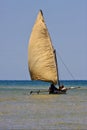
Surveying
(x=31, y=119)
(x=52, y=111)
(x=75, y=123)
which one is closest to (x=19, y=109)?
(x=52, y=111)

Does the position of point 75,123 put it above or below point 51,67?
above

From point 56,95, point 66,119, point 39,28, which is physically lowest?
point 56,95

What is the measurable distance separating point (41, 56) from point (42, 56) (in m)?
0.12

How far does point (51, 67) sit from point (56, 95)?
511cm

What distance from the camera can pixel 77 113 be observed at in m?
35.0

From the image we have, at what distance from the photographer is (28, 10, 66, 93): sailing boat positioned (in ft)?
195

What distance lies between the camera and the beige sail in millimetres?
59469

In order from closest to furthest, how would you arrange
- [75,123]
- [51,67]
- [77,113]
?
1. [75,123]
2. [77,113]
3. [51,67]

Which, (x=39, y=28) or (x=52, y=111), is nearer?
(x=52, y=111)

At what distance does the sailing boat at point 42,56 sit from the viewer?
59375mm

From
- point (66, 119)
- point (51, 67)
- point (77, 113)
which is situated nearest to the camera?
point (66, 119)

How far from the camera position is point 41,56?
60.1 m

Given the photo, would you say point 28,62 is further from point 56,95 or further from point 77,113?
point 77,113

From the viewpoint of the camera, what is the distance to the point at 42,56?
6006 centimetres
